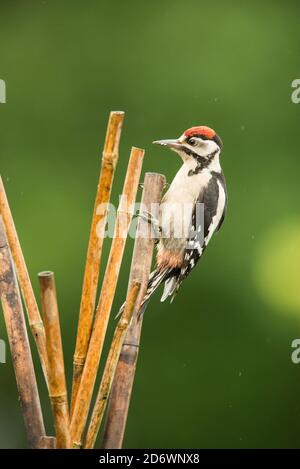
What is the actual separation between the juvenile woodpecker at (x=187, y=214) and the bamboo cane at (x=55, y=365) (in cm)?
114

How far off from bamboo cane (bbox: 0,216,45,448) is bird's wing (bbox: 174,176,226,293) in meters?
1.12

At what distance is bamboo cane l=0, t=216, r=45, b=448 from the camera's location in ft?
3.73

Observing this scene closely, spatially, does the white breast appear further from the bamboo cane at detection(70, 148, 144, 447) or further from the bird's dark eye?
the bamboo cane at detection(70, 148, 144, 447)

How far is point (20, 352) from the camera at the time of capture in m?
1.15

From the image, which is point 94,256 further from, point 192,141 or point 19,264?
point 192,141

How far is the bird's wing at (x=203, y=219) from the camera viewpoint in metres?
2.30

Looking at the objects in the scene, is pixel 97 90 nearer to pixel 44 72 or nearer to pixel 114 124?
pixel 44 72

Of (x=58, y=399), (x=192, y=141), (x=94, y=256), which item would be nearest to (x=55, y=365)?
(x=58, y=399)

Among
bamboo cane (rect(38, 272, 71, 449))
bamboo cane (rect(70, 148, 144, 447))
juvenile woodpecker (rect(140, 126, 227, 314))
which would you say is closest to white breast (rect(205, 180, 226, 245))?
juvenile woodpecker (rect(140, 126, 227, 314))

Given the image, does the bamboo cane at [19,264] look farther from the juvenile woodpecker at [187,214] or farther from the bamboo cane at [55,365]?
the juvenile woodpecker at [187,214]

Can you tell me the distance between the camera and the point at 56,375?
3.51 feet

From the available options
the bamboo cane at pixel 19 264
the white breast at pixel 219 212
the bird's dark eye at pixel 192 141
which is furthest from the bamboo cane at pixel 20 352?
the white breast at pixel 219 212

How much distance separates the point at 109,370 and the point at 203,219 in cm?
127

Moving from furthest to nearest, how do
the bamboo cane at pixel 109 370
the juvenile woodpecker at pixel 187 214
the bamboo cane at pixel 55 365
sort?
the juvenile woodpecker at pixel 187 214 < the bamboo cane at pixel 109 370 < the bamboo cane at pixel 55 365
